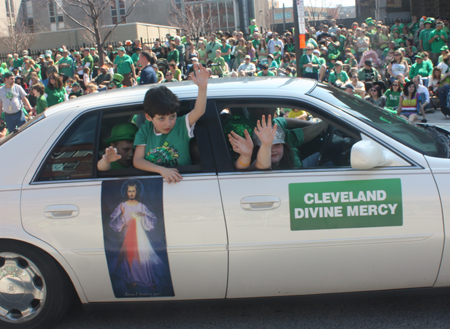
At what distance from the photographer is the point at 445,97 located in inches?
484

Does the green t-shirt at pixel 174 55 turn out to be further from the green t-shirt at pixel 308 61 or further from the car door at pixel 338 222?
the car door at pixel 338 222

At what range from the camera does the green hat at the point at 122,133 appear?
3.49m

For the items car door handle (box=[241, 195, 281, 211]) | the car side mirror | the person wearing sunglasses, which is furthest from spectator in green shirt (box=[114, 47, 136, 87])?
the car side mirror

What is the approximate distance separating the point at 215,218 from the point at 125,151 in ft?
3.00

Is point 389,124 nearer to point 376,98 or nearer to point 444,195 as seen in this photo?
A: point 444,195

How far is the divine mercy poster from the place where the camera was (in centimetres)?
309

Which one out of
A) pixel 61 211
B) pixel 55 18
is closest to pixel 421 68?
pixel 61 211

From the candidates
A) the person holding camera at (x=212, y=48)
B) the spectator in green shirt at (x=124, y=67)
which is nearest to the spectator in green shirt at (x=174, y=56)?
the person holding camera at (x=212, y=48)

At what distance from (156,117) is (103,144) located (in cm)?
47

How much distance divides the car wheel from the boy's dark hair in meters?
1.18

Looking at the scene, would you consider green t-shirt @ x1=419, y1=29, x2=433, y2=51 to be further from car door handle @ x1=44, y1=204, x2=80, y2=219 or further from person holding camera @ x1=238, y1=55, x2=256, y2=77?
car door handle @ x1=44, y1=204, x2=80, y2=219

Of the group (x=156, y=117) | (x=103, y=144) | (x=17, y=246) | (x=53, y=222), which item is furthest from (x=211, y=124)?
(x=17, y=246)

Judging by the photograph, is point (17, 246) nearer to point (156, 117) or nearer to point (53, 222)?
point (53, 222)

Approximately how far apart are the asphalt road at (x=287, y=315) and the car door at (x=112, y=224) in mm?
238
